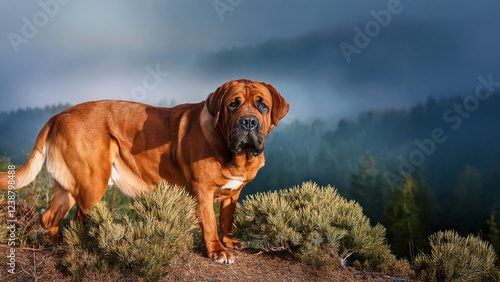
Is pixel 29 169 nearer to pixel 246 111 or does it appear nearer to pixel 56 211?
pixel 56 211

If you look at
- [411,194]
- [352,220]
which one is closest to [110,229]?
[352,220]

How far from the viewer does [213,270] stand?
477 centimetres

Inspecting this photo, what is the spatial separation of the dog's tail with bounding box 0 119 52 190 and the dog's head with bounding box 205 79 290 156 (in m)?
2.45

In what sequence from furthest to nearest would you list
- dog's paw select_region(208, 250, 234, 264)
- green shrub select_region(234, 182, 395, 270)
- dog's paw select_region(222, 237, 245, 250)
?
dog's paw select_region(222, 237, 245, 250)
green shrub select_region(234, 182, 395, 270)
dog's paw select_region(208, 250, 234, 264)

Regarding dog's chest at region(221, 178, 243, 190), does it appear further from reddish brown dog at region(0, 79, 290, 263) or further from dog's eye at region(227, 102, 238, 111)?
dog's eye at region(227, 102, 238, 111)

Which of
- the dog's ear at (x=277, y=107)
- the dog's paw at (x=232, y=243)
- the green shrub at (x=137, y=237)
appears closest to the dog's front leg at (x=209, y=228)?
the green shrub at (x=137, y=237)

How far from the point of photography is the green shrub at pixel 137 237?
4.29 metres

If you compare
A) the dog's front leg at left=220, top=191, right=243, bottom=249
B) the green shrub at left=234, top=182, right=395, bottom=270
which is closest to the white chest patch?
the dog's front leg at left=220, top=191, right=243, bottom=249

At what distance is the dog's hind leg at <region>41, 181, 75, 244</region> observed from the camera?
5.76 metres

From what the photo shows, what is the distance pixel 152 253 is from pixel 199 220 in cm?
88

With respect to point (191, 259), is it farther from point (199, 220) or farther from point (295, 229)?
point (295, 229)

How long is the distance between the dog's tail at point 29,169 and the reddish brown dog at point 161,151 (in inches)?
0.5

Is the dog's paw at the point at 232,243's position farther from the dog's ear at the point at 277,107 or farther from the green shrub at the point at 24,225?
the green shrub at the point at 24,225

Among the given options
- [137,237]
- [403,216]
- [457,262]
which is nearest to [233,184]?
[137,237]
